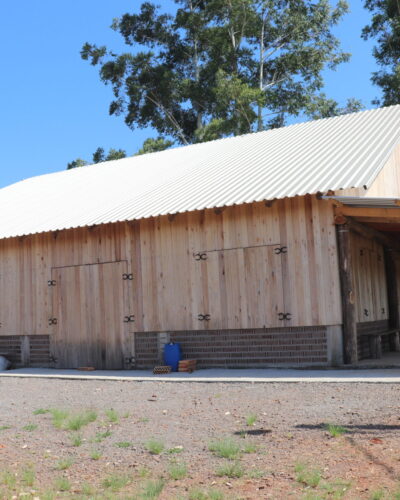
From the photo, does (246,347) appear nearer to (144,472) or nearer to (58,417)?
(58,417)

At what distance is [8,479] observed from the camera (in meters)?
5.01

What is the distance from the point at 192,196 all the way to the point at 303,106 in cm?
2177

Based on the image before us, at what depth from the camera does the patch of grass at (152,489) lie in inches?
179

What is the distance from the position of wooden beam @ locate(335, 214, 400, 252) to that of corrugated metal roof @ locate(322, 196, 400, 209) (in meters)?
0.33

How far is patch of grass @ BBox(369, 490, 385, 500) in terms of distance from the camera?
4281 mm

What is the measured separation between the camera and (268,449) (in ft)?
18.0

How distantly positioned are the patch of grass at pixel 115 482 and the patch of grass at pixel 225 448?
882 mm

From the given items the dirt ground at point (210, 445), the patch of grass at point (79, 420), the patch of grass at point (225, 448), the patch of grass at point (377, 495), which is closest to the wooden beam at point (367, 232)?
the dirt ground at point (210, 445)

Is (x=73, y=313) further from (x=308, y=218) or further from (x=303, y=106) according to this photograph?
(x=303, y=106)

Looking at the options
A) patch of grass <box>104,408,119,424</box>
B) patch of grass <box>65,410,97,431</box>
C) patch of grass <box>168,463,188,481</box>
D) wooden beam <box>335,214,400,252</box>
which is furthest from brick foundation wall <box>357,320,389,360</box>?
patch of grass <box>168,463,188,481</box>

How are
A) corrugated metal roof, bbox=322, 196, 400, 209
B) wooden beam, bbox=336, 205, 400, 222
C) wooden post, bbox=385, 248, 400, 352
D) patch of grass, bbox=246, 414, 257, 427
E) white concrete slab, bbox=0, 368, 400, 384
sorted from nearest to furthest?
patch of grass, bbox=246, 414, 257, 427
white concrete slab, bbox=0, 368, 400, 384
corrugated metal roof, bbox=322, 196, 400, 209
wooden beam, bbox=336, 205, 400, 222
wooden post, bbox=385, 248, 400, 352

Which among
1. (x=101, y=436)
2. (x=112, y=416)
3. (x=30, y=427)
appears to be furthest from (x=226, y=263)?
(x=101, y=436)

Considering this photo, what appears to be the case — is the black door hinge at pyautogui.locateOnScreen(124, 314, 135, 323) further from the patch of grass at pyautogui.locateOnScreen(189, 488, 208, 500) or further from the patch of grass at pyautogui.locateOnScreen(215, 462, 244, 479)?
the patch of grass at pyautogui.locateOnScreen(189, 488, 208, 500)

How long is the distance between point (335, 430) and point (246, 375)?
4.59 m
